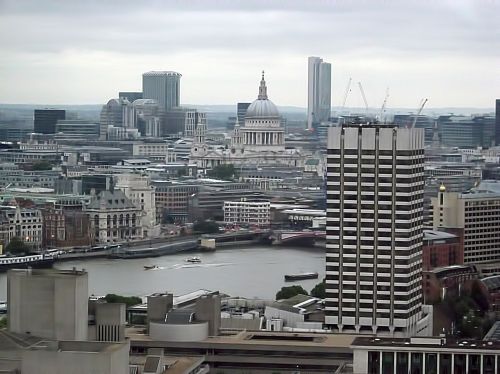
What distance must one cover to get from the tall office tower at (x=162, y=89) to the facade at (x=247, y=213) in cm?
1464

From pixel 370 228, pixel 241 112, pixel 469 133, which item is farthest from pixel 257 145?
pixel 370 228

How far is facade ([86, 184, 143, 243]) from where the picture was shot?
1073 inches

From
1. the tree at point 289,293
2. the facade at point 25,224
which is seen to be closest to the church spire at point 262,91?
the facade at point 25,224

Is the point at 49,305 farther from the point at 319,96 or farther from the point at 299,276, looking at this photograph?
the point at 319,96

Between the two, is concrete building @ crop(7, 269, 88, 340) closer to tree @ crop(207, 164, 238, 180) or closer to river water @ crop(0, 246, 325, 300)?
river water @ crop(0, 246, 325, 300)

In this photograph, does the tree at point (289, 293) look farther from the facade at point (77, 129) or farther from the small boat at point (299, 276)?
the facade at point (77, 129)

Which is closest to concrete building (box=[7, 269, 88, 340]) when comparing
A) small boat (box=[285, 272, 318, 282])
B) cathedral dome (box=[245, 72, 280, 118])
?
small boat (box=[285, 272, 318, 282])

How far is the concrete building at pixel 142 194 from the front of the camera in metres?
29.0

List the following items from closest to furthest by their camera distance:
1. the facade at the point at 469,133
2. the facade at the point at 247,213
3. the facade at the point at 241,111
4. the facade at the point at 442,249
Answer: the facade at the point at 442,249 → the facade at the point at 247,213 → the facade at the point at 469,133 → the facade at the point at 241,111

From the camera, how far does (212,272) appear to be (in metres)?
21.6

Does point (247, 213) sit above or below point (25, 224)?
below

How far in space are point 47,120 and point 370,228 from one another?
28662mm

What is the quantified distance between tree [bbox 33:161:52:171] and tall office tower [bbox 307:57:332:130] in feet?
18.0

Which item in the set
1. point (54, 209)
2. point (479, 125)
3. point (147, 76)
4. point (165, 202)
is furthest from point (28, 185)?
point (147, 76)
